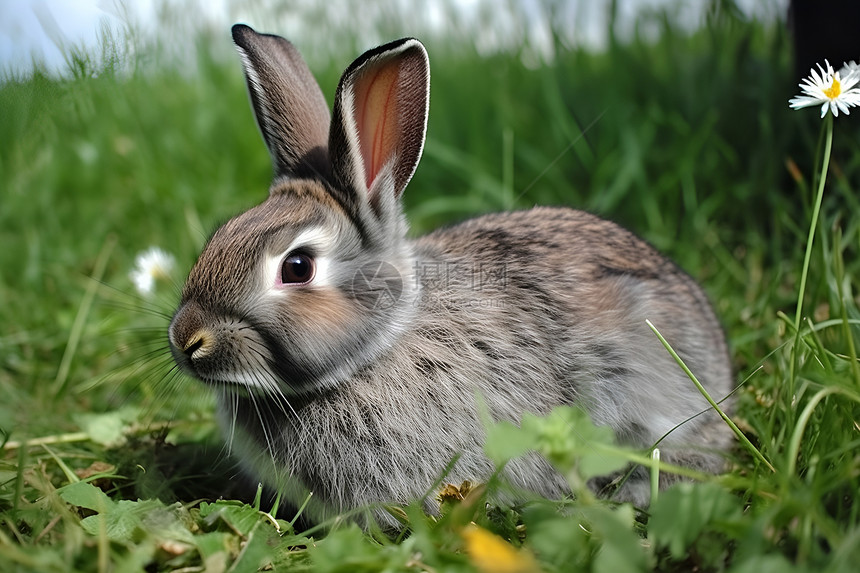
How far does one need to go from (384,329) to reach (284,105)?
89cm

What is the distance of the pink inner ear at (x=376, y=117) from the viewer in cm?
253

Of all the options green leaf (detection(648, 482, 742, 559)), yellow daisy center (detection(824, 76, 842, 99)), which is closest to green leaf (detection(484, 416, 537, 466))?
green leaf (detection(648, 482, 742, 559))

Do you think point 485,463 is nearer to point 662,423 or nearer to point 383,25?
point 662,423

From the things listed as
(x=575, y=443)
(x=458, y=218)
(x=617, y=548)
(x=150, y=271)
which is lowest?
(x=617, y=548)

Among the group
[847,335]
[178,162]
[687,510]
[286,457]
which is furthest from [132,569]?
[178,162]

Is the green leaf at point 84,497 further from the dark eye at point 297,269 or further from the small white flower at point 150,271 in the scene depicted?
the small white flower at point 150,271

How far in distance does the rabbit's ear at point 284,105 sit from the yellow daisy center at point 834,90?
1.67 m

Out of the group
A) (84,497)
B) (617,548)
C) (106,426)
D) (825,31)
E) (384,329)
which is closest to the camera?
(617,548)

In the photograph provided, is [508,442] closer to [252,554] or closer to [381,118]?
[252,554]

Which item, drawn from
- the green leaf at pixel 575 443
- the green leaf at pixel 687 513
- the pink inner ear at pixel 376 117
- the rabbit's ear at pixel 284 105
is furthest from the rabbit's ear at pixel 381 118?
the green leaf at pixel 687 513

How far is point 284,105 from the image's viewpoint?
2.75 metres

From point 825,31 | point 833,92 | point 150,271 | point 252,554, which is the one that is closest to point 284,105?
point 252,554

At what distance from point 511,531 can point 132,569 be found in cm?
100

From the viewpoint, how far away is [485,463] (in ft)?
8.38
